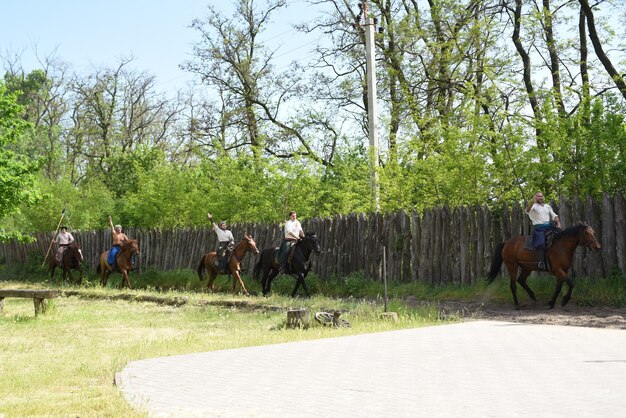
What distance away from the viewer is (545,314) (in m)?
14.6

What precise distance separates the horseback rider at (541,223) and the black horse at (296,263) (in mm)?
5611

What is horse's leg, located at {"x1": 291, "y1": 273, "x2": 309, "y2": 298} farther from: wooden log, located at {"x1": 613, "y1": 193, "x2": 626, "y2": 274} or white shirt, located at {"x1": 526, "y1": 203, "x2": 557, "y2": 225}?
wooden log, located at {"x1": 613, "y1": 193, "x2": 626, "y2": 274}

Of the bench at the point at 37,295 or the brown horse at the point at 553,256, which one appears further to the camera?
the bench at the point at 37,295

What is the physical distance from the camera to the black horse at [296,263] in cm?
1936

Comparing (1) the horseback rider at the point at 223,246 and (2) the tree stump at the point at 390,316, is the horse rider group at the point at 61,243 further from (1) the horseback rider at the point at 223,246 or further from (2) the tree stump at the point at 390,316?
(2) the tree stump at the point at 390,316

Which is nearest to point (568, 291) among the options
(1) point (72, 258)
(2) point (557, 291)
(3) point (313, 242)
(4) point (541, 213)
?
(2) point (557, 291)

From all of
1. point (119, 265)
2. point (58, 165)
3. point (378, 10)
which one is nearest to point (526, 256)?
point (119, 265)

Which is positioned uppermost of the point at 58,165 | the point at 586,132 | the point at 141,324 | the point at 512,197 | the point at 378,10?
the point at 378,10

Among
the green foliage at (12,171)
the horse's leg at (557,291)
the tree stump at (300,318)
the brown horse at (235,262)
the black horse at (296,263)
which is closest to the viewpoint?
the tree stump at (300,318)

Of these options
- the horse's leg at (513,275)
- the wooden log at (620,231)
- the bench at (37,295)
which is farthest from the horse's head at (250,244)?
the wooden log at (620,231)

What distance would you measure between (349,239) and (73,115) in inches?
1669

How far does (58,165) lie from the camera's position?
57.3m

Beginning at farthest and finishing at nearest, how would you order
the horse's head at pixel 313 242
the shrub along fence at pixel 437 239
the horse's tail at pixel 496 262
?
1. the horse's head at pixel 313 242
2. the horse's tail at pixel 496 262
3. the shrub along fence at pixel 437 239

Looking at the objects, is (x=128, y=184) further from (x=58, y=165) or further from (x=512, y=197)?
(x=512, y=197)
